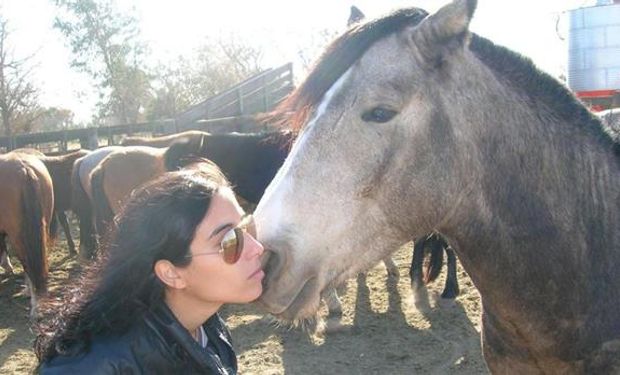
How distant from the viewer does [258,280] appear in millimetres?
1707

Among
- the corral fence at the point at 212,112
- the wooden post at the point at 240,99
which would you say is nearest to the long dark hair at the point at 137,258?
the corral fence at the point at 212,112

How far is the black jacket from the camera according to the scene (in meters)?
1.50

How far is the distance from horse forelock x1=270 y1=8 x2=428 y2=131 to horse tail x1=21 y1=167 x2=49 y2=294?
17.9 feet

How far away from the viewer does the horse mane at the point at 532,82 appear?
6.60 feet

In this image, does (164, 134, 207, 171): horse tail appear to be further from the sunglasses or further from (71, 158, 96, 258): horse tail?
the sunglasses

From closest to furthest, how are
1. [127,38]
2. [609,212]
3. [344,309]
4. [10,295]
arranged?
[609,212], [344,309], [10,295], [127,38]

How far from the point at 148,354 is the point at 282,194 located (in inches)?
24.4

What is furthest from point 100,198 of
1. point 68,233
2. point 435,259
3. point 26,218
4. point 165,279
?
point 165,279

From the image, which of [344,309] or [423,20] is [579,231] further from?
[344,309]

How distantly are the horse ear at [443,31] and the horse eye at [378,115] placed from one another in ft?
0.79

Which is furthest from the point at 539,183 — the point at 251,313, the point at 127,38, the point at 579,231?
the point at 127,38

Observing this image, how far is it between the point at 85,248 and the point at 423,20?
722 cm

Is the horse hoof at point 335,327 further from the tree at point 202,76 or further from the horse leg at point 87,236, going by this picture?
the tree at point 202,76

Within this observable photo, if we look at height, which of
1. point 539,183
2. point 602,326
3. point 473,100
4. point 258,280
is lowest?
point 602,326
